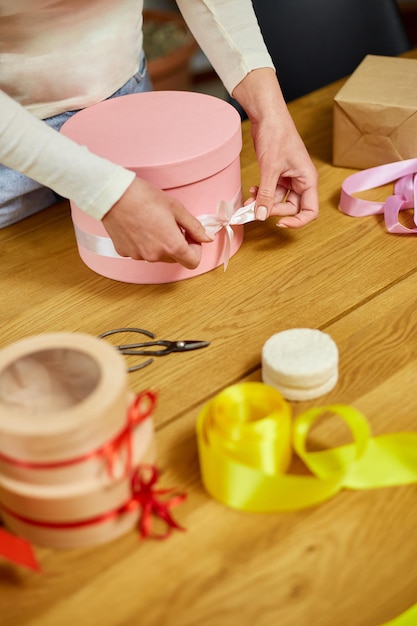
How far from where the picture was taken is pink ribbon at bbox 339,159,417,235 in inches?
48.9

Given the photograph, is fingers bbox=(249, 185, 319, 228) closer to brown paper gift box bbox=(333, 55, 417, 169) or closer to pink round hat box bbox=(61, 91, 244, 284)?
pink round hat box bbox=(61, 91, 244, 284)

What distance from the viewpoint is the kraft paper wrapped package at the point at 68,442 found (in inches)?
27.8

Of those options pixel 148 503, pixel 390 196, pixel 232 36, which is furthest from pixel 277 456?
pixel 232 36

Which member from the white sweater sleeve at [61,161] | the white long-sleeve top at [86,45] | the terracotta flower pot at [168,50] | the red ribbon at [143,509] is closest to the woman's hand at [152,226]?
the white sweater sleeve at [61,161]

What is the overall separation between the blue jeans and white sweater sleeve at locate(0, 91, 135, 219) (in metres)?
0.25

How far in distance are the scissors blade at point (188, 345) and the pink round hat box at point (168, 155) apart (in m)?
0.17

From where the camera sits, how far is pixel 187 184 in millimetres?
1101

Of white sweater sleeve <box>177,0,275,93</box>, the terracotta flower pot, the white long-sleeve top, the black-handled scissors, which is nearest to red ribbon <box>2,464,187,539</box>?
the black-handled scissors

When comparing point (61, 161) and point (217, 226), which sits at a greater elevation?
point (61, 161)

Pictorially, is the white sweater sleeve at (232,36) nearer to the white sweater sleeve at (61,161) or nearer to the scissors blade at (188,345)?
the white sweater sleeve at (61,161)

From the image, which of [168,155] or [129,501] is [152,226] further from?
[129,501]

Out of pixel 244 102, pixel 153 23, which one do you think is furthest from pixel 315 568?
pixel 153 23

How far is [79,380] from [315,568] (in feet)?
0.98

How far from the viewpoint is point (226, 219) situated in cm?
115
